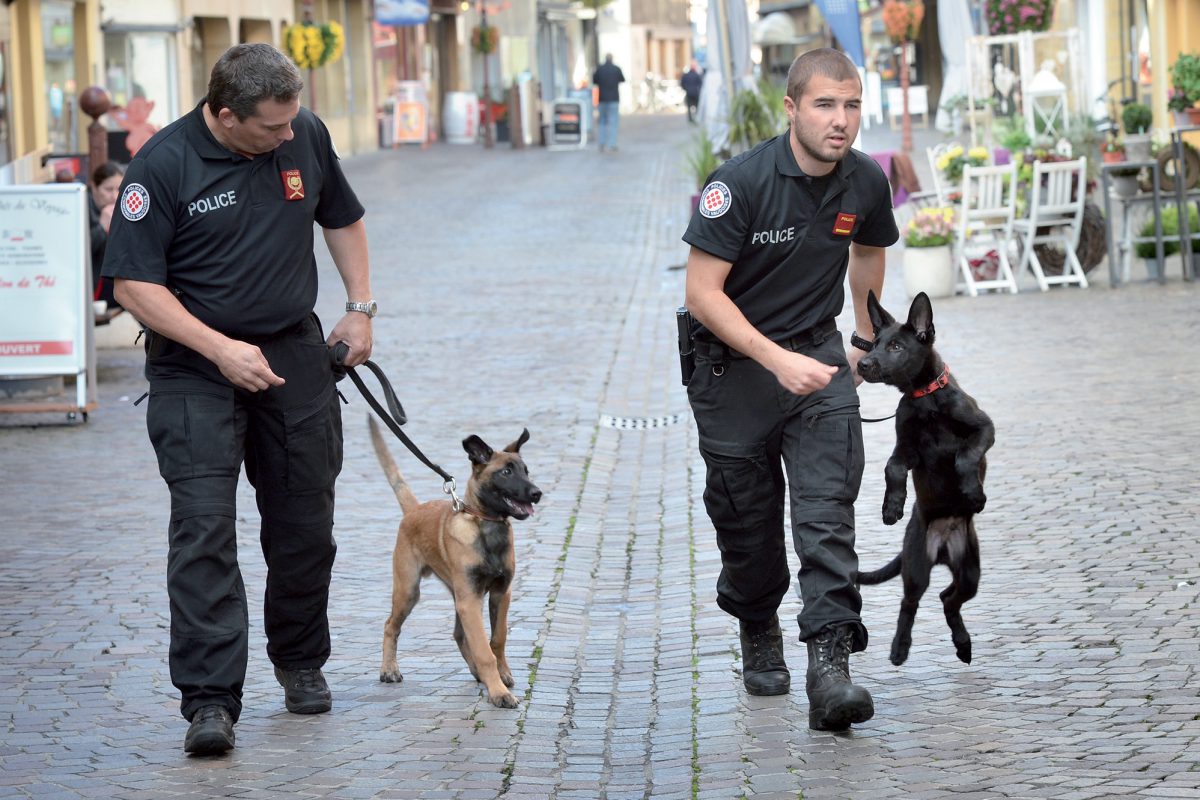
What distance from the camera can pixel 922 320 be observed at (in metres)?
5.21

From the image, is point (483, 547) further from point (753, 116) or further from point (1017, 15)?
point (1017, 15)

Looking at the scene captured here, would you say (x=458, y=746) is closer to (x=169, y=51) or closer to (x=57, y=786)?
(x=57, y=786)

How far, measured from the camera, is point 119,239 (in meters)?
4.99

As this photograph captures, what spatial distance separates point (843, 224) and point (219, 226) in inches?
69.2

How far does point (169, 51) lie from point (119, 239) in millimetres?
31847

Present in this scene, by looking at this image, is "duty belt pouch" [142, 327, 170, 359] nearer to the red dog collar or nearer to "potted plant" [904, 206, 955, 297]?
the red dog collar

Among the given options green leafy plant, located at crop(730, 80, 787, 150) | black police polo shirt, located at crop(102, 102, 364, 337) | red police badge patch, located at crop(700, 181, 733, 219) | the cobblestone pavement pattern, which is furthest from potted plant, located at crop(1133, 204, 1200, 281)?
black police polo shirt, located at crop(102, 102, 364, 337)

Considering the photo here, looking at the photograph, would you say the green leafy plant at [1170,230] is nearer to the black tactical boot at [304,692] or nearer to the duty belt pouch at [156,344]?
the black tactical boot at [304,692]

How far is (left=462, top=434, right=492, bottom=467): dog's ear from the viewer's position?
559 cm

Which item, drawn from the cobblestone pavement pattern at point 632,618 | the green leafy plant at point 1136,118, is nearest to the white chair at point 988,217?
the green leafy plant at point 1136,118

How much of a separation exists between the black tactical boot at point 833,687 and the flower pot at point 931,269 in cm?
1063

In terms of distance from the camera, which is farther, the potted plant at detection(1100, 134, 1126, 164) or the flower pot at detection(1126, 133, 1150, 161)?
the potted plant at detection(1100, 134, 1126, 164)

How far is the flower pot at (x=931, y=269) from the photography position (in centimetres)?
1540

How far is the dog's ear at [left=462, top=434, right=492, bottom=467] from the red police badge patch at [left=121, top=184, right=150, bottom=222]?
1220mm
